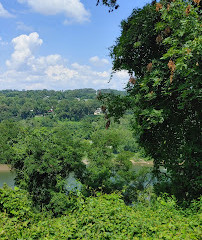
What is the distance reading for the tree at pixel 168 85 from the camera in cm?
527

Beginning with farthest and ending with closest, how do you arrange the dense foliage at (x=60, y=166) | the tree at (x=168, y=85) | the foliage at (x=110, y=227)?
the dense foliage at (x=60, y=166)
the tree at (x=168, y=85)
the foliage at (x=110, y=227)

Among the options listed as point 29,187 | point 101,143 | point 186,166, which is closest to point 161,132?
point 186,166

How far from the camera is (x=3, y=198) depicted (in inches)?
201

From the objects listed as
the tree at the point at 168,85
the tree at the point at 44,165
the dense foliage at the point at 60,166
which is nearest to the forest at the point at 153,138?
the tree at the point at 168,85

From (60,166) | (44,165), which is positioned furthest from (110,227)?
(60,166)

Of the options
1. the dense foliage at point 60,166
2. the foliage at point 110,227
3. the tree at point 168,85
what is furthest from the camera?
the dense foliage at point 60,166

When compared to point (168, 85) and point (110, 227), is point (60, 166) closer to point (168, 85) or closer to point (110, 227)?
point (168, 85)

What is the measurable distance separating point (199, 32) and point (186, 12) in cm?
56

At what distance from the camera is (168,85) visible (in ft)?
18.9

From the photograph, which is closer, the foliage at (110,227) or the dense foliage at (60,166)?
the foliage at (110,227)

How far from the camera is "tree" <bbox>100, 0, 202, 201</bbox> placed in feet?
17.3

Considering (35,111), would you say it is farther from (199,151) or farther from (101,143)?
(199,151)

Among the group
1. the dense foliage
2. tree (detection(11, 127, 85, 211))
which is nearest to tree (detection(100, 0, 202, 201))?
the dense foliage

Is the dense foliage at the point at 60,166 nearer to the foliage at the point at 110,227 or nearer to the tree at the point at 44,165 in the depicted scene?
the tree at the point at 44,165
